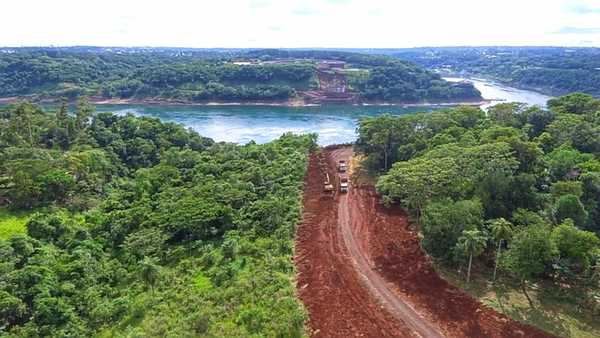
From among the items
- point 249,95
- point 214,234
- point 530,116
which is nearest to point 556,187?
point 530,116

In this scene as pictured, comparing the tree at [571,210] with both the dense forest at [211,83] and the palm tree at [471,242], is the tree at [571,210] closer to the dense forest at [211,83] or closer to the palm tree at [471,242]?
the palm tree at [471,242]

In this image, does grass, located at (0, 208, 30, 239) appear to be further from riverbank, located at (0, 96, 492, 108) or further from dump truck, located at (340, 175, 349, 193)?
riverbank, located at (0, 96, 492, 108)

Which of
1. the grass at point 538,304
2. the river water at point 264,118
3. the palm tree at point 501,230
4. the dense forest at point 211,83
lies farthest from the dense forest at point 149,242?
the dense forest at point 211,83

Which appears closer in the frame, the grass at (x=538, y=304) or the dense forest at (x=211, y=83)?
the grass at (x=538, y=304)

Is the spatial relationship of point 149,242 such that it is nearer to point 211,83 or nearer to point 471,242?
point 471,242

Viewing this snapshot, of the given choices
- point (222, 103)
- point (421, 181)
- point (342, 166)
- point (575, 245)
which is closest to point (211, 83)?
point (222, 103)

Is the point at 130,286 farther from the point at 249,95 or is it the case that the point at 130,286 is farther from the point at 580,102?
the point at 249,95
